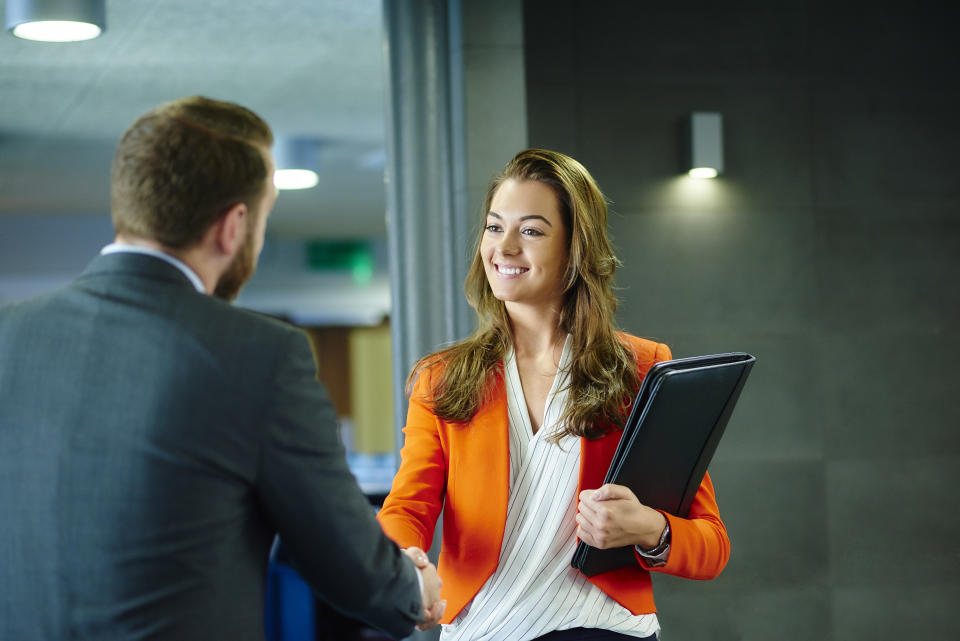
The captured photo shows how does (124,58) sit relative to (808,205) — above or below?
above

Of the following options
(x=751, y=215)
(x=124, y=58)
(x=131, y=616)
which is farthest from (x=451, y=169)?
(x=124, y=58)

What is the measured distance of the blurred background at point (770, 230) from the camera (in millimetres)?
3381

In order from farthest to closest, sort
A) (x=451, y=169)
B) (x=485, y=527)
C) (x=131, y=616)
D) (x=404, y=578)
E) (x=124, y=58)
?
(x=124, y=58), (x=451, y=169), (x=485, y=527), (x=404, y=578), (x=131, y=616)

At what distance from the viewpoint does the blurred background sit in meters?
3.38

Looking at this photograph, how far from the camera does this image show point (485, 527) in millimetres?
1720

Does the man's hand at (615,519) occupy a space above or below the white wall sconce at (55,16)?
below

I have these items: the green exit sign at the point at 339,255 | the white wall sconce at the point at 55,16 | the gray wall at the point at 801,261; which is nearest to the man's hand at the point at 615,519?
the gray wall at the point at 801,261

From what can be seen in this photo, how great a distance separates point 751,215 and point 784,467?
0.93 meters

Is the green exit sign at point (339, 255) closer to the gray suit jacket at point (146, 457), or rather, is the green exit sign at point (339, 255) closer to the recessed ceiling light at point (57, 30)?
the recessed ceiling light at point (57, 30)

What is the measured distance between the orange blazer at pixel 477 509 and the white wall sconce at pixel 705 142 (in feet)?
6.18

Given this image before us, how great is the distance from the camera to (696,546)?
172 cm

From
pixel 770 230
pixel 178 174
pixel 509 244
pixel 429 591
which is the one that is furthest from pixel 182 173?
pixel 770 230

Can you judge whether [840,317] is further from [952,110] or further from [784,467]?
[952,110]

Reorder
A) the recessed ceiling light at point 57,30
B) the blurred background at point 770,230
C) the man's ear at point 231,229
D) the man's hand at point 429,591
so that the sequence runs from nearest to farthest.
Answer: the man's ear at point 231,229, the man's hand at point 429,591, the blurred background at point 770,230, the recessed ceiling light at point 57,30
